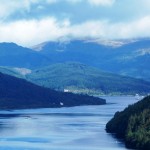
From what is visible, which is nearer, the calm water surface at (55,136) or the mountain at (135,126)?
the mountain at (135,126)

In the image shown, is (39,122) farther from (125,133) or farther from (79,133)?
(125,133)

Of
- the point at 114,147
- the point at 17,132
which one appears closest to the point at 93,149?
the point at 114,147

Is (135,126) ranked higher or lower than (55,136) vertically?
higher

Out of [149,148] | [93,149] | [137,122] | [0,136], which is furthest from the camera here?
[0,136]

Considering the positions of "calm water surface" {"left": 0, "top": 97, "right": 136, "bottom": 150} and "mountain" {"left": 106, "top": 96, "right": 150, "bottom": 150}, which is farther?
"calm water surface" {"left": 0, "top": 97, "right": 136, "bottom": 150}

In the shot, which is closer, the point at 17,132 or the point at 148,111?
the point at 148,111

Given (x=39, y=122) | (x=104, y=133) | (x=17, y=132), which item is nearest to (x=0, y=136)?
(x=17, y=132)

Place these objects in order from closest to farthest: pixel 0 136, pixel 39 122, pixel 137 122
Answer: pixel 137 122, pixel 0 136, pixel 39 122

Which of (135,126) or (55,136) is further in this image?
(55,136)
